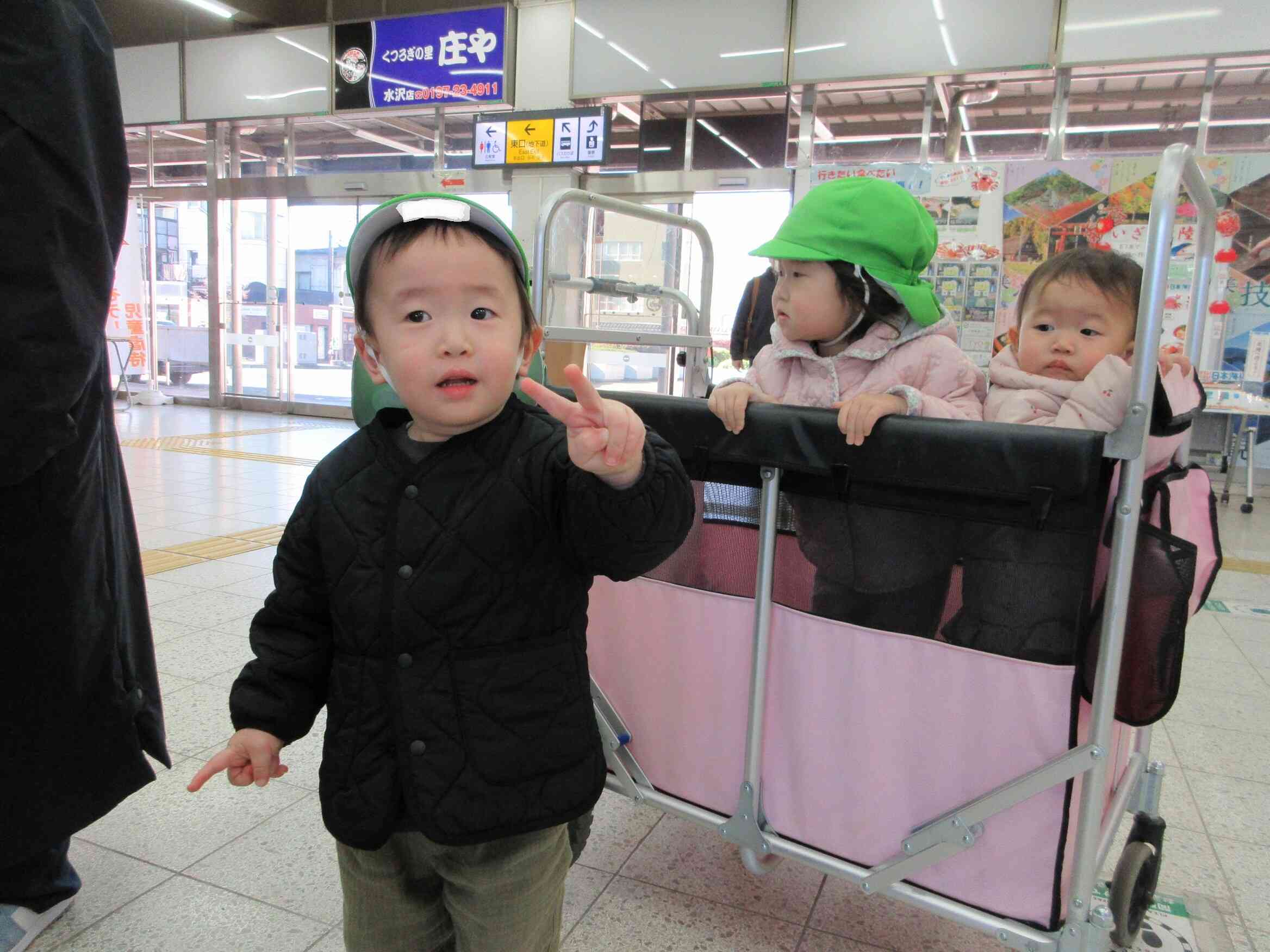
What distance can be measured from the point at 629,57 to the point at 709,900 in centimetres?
736

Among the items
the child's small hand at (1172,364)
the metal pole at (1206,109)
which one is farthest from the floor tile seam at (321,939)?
the metal pole at (1206,109)

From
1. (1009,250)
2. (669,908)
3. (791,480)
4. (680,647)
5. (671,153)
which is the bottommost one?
(669,908)

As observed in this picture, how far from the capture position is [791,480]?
1312 mm

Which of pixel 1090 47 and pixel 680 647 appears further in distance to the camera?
pixel 1090 47

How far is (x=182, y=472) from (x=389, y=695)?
232 inches

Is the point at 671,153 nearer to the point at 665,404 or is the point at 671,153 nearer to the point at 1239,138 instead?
the point at 1239,138

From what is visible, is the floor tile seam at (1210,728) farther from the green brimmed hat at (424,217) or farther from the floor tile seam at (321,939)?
the green brimmed hat at (424,217)

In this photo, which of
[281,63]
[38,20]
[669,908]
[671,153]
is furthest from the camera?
[281,63]

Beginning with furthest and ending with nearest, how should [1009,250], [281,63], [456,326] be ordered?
[281,63], [1009,250], [456,326]

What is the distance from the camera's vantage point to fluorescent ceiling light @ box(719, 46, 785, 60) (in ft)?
23.0

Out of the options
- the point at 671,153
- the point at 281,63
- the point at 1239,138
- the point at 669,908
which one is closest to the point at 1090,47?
the point at 1239,138

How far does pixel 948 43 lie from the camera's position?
651 centimetres

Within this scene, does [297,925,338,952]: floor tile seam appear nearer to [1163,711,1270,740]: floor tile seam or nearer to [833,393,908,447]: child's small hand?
[833,393,908,447]: child's small hand

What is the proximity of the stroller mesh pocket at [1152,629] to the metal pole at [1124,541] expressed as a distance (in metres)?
0.02
